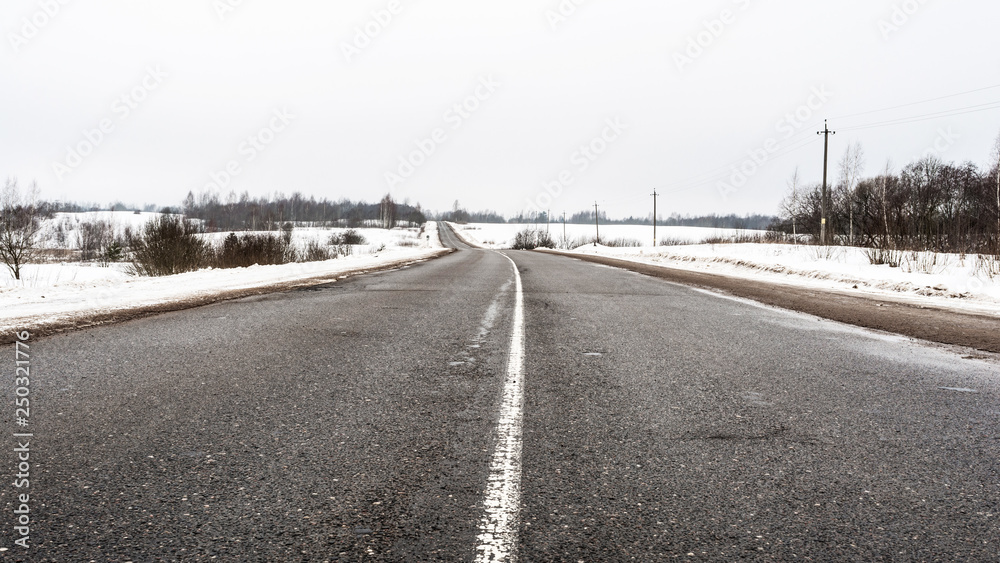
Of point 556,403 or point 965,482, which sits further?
point 556,403

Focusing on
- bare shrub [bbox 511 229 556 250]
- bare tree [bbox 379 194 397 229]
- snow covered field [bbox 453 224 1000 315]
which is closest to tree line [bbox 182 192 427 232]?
bare tree [bbox 379 194 397 229]

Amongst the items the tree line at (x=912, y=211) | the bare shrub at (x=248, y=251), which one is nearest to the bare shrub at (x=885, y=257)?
the tree line at (x=912, y=211)

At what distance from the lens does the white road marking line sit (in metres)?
1.99

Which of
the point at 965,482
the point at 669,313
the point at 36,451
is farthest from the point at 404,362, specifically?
the point at 669,313

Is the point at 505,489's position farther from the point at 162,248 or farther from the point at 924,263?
the point at 162,248

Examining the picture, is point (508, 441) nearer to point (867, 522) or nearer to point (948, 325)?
point (867, 522)

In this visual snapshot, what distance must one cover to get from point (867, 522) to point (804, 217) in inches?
2817

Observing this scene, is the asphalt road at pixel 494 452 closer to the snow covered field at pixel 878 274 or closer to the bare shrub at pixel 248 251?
the snow covered field at pixel 878 274

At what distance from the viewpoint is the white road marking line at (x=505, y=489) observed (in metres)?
1.99

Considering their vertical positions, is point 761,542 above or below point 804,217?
below

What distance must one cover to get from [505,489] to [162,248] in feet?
70.0

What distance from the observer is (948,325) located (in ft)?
25.0

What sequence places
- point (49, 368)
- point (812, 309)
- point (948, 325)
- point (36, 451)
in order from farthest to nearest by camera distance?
1. point (812, 309)
2. point (948, 325)
3. point (49, 368)
4. point (36, 451)

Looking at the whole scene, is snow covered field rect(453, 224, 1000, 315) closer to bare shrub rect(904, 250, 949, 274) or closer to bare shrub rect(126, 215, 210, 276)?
bare shrub rect(904, 250, 949, 274)
